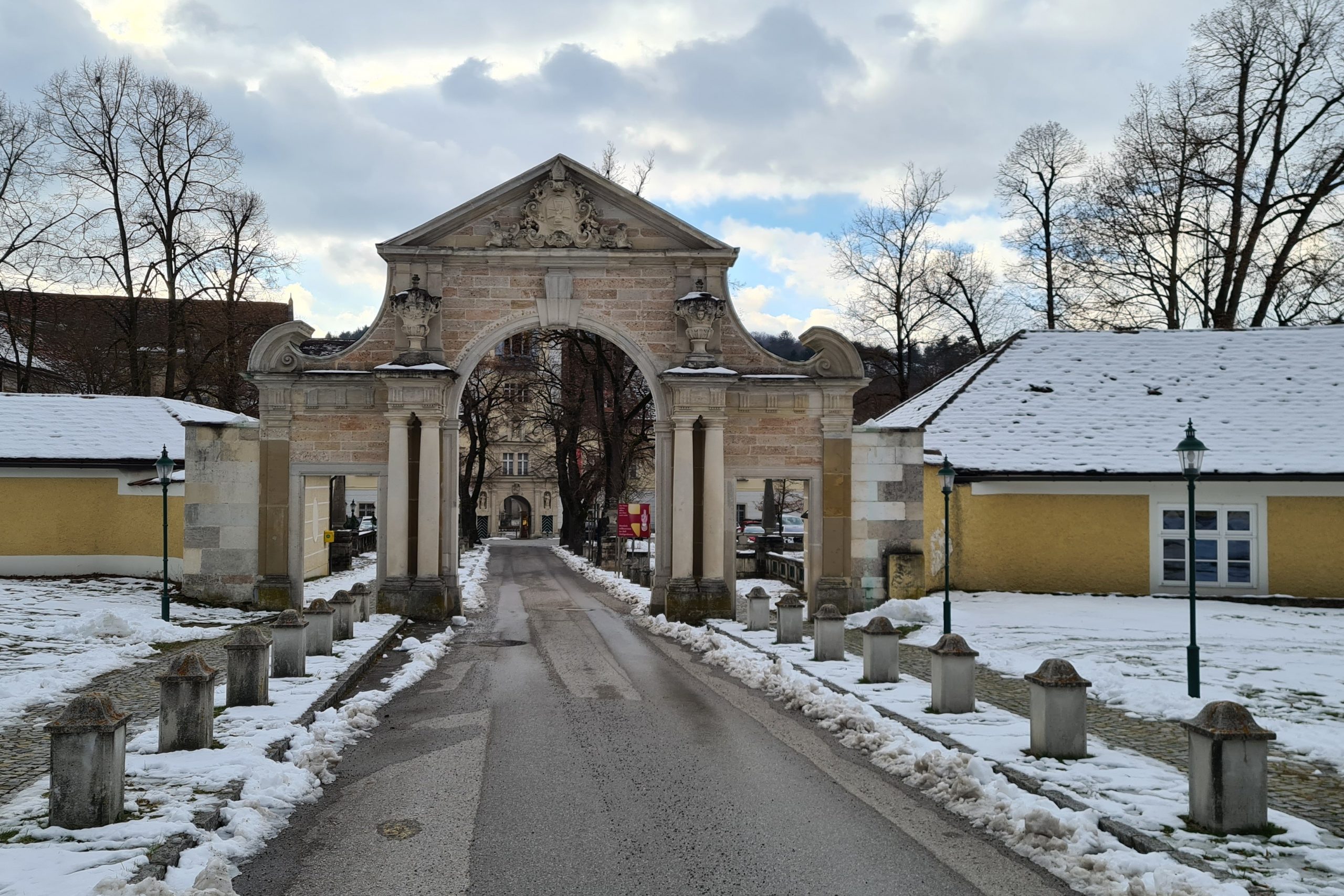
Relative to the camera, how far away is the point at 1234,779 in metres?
6.31

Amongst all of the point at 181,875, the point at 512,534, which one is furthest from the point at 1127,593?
the point at 512,534

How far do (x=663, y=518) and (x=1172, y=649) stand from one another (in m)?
9.60

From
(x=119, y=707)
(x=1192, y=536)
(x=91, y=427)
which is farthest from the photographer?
(x=91, y=427)

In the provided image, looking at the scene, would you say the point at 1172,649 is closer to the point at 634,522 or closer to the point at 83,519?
the point at 634,522

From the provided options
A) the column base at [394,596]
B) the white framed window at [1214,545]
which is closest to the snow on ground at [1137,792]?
the column base at [394,596]

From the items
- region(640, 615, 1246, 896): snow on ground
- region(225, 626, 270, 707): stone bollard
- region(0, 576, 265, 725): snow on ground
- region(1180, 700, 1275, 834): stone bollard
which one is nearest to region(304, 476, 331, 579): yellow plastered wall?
region(0, 576, 265, 725): snow on ground

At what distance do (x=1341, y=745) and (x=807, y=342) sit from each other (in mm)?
13052

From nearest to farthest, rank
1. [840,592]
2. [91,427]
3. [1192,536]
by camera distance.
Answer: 1. [1192,536]
2. [840,592]
3. [91,427]

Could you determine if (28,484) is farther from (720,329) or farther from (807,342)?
(807,342)

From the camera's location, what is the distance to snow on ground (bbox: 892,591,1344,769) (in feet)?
33.6

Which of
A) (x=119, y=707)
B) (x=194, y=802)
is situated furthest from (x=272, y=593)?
(x=194, y=802)

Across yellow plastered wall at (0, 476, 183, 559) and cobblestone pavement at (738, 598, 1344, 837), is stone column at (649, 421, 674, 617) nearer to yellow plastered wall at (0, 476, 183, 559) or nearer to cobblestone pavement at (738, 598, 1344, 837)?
cobblestone pavement at (738, 598, 1344, 837)

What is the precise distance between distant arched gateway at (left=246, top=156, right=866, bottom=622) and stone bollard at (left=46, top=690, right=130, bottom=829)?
12835 millimetres

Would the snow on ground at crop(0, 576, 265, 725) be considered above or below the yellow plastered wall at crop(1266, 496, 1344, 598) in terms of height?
below
